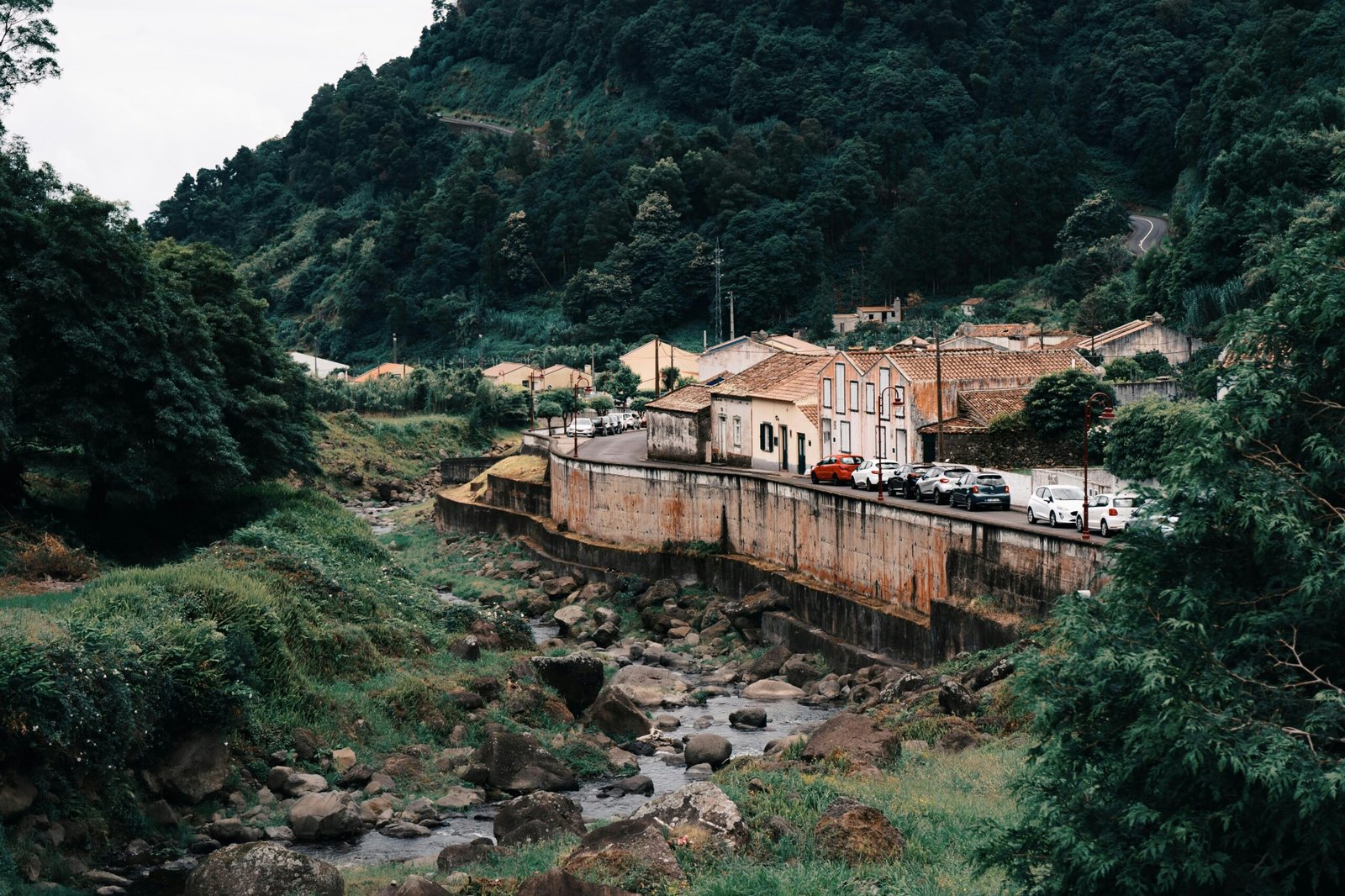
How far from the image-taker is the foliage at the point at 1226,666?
11.5 meters

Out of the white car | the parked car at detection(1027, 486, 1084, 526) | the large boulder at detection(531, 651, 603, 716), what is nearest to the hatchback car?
the parked car at detection(1027, 486, 1084, 526)

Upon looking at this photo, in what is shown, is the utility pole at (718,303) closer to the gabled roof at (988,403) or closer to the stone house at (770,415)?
the stone house at (770,415)

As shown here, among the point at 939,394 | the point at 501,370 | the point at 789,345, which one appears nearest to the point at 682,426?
the point at 939,394

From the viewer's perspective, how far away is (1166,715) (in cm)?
1152

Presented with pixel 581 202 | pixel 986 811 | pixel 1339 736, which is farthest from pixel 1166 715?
pixel 581 202

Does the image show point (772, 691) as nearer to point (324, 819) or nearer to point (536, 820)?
point (536, 820)

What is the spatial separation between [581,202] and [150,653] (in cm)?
13627

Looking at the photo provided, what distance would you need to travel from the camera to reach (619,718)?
105 feet

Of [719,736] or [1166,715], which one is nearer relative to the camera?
[1166,715]

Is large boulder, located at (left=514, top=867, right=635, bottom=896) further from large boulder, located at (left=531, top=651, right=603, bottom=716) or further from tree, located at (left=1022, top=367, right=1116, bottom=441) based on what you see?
tree, located at (left=1022, top=367, right=1116, bottom=441)

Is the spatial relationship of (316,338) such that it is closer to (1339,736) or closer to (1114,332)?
(1114,332)

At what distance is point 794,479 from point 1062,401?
10.4 meters

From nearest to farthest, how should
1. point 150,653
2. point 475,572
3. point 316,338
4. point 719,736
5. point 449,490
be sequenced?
1. point 150,653
2. point 719,736
3. point 475,572
4. point 449,490
5. point 316,338

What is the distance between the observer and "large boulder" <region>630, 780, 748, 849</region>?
19.4m
